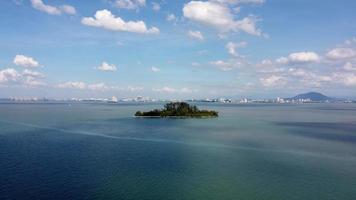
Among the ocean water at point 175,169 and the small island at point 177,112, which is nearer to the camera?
the ocean water at point 175,169

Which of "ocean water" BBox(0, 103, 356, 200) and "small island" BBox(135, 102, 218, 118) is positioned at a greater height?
"small island" BBox(135, 102, 218, 118)

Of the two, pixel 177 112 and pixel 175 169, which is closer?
pixel 175 169

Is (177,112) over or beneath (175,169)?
over

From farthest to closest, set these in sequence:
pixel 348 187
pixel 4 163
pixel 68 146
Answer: pixel 68 146
pixel 4 163
pixel 348 187

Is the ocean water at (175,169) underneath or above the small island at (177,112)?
underneath

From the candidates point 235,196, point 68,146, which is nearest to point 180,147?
point 68,146

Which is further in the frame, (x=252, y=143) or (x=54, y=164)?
(x=252, y=143)

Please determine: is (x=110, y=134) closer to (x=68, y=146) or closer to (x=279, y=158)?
(x=68, y=146)

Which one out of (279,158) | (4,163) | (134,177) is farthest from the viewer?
(279,158)

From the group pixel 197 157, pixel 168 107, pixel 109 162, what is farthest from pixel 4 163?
pixel 168 107

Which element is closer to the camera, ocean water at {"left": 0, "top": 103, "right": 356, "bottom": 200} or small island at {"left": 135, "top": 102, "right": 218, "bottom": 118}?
ocean water at {"left": 0, "top": 103, "right": 356, "bottom": 200}
